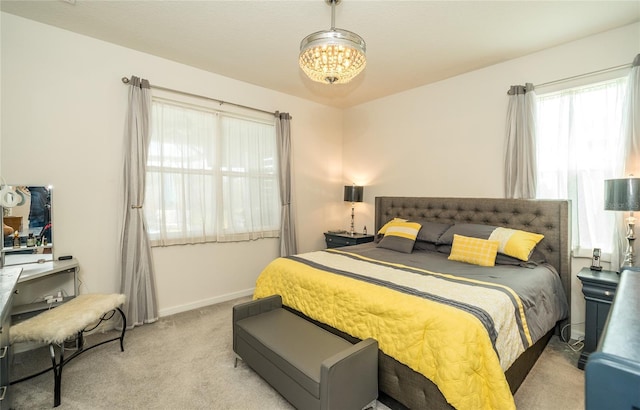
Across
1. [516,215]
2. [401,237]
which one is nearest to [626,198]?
[516,215]

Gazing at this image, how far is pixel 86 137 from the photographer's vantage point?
8.59ft

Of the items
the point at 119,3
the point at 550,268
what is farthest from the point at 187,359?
the point at 550,268

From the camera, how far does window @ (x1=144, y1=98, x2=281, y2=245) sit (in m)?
3.00

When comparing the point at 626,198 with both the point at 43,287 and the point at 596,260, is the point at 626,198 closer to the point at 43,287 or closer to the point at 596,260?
the point at 596,260

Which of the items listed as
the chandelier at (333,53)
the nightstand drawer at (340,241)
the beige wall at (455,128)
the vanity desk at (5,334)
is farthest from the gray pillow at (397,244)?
the vanity desk at (5,334)

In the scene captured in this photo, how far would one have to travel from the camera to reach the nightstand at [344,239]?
3984mm

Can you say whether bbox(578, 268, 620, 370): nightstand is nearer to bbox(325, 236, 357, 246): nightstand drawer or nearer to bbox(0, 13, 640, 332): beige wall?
bbox(0, 13, 640, 332): beige wall

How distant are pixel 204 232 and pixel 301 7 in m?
2.48

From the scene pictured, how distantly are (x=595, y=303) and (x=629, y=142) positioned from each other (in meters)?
1.31

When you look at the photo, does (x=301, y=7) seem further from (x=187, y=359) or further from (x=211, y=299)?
(x=211, y=299)

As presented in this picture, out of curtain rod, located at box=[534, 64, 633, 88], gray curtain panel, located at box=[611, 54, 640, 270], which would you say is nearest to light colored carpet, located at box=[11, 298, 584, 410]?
gray curtain panel, located at box=[611, 54, 640, 270]

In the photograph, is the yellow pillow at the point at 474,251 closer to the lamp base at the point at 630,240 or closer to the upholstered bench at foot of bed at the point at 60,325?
the lamp base at the point at 630,240

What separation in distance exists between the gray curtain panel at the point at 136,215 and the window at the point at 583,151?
3.92 metres

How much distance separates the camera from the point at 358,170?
450 cm
